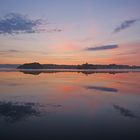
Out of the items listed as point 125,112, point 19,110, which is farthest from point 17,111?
point 125,112

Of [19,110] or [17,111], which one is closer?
[17,111]

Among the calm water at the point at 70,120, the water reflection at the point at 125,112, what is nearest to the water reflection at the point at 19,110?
the calm water at the point at 70,120

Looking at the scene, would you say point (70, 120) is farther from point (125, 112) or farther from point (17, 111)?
point (125, 112)

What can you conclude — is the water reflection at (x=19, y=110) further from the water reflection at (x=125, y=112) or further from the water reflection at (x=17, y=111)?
the water reflection at (x=125, y=112)

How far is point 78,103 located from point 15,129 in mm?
5946

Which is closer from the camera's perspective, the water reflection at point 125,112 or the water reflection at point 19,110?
the water reflection at point 19,110

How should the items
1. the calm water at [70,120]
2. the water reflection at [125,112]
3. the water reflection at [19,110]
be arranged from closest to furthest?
the calm water at [70,120]
the water reflection at [19,110]
the water reflection at [125,112]

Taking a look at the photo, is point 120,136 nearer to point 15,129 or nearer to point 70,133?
point 70,133

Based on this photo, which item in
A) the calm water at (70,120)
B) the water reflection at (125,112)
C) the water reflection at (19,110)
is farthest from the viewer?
the water reflection at (125,112)

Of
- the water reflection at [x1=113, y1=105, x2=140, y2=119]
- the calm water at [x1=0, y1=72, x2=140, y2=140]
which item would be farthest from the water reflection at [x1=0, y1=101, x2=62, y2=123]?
the water reflection at [x1=113, y1=105, x2=140, y2=119]

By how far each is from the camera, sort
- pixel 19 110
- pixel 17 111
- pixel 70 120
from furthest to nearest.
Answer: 1. pixel 19 110
2. pixel 17 111
3. pixel 70 120

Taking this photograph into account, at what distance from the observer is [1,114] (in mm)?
11117

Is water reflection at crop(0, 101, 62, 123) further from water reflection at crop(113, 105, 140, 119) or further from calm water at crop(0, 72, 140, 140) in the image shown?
water reflection at crop(113, 105, 140, 119)

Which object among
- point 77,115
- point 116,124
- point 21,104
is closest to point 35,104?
point 21,104
